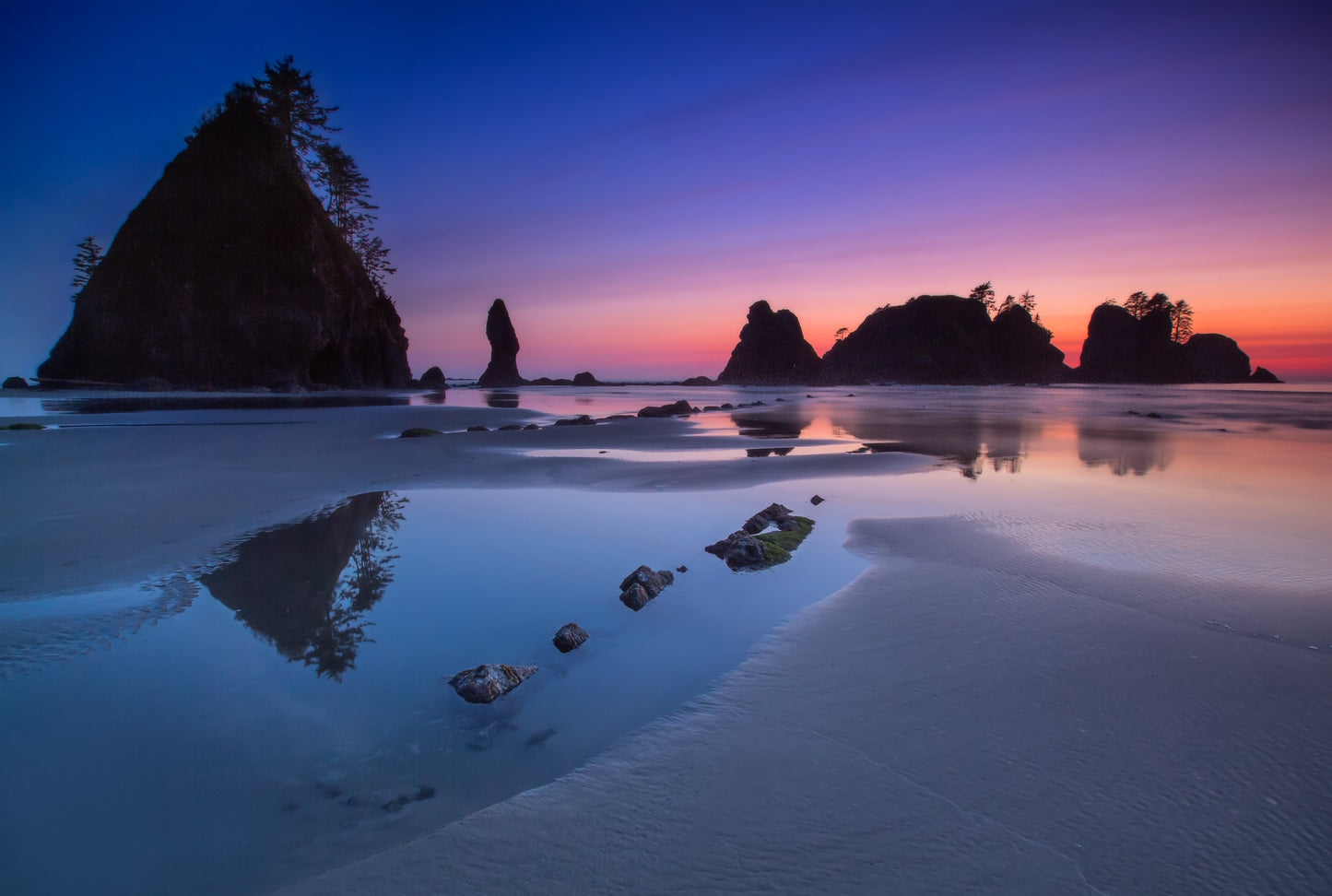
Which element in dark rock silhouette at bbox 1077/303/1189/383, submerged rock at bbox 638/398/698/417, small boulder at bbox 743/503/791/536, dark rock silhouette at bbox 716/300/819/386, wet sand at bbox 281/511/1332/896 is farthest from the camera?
dark rock silhouette at bbox 716/300/819/386

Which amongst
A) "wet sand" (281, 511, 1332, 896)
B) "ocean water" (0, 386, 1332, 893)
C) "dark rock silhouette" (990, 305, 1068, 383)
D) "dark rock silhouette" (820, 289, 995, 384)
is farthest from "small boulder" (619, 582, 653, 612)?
"dark rock silhouette" (990, 305, 1068, 383)

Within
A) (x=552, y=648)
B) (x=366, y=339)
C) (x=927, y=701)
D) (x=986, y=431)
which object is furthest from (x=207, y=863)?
A: (x=366, y=339)

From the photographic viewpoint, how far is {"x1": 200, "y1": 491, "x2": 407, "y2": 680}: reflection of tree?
398 centimetres

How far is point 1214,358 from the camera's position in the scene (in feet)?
349

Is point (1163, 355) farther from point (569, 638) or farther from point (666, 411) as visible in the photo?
point (569, 638)

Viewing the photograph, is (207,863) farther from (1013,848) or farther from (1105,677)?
(1105,677)

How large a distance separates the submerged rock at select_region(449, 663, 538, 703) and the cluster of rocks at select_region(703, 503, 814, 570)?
9.21 feet

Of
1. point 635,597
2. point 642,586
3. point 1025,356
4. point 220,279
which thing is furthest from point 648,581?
point 1025,356

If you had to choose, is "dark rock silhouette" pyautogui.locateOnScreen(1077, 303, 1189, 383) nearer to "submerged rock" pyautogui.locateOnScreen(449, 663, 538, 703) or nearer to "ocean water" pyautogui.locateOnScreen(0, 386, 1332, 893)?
"ocean water" pyautogui.locateOnScreen(0, 386, 1332, 893)

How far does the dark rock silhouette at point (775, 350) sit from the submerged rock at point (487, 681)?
116417 millimetres

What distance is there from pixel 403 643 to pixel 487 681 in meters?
1.09

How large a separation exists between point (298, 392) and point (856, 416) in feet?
131

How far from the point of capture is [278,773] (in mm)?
2629

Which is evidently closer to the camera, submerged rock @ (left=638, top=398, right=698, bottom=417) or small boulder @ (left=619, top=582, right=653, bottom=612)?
small boulder @ (left=619, top=582, right=653, bottom=612)
